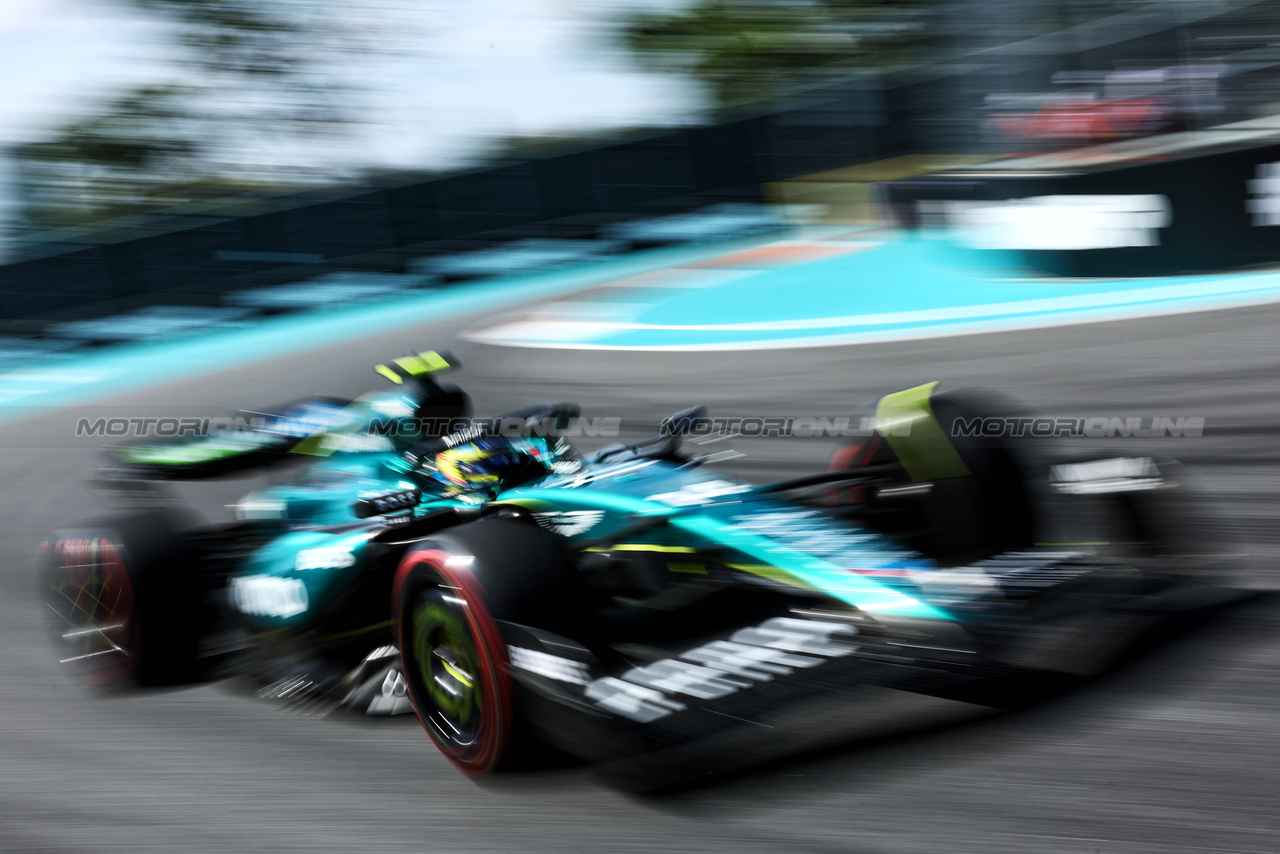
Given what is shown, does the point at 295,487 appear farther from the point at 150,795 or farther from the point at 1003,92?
the point at 1003,92

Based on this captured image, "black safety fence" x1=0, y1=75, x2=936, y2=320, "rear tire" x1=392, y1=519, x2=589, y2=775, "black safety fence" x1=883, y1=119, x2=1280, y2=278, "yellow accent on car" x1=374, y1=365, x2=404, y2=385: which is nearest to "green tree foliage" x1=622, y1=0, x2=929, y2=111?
"black safety fence" x1=0, y1=75, x2=936, y2=320

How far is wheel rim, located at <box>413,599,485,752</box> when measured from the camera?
2.98 m

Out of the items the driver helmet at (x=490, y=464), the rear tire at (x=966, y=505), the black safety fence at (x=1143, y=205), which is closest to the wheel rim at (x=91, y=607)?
the driver helmet at (x=490, y=464)

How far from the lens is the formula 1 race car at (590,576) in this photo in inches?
106

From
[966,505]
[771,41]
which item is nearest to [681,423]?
[966,505]

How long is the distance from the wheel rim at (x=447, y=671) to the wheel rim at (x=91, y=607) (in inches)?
57.0

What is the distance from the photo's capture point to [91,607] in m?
4.34

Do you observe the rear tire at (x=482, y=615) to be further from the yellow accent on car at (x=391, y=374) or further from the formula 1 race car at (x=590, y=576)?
the yellow accent on car at (x=391, y=374)

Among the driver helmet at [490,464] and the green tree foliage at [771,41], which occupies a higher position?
the green tree foliage at [771,41]

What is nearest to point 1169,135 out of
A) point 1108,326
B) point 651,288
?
point 1108,326

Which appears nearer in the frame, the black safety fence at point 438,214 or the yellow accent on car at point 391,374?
the yellow accent on car at point 391,374

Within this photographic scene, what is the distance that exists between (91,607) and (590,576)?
213cm

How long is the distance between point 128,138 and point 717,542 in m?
32.9

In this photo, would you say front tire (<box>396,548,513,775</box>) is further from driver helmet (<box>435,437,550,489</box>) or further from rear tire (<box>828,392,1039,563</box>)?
rear tire (<box>828,392,1039,563</box>)
